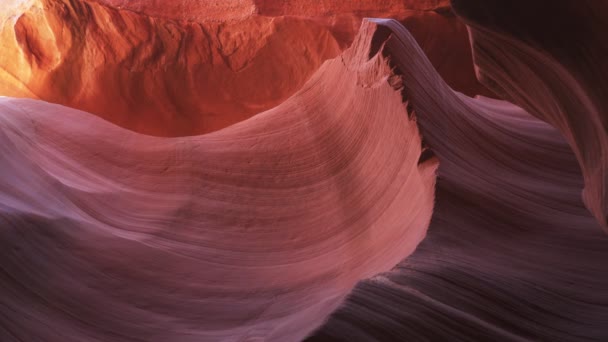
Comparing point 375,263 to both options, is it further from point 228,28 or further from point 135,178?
point 228,28

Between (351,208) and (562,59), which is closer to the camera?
(562,59)

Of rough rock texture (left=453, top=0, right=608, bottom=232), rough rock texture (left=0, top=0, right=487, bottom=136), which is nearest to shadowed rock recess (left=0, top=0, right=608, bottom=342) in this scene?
rough rock texture (left=453, top=0, right=608, bottom=232)

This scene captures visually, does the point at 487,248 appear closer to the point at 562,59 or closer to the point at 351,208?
the point at 351,208

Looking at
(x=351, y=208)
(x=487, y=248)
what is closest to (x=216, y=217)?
(x=351, y=208)

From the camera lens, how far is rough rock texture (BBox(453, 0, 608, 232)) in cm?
163

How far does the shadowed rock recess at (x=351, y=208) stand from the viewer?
196 centimetres

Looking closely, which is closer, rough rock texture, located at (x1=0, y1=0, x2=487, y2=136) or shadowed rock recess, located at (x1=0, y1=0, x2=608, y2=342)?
shadowed rock recess, located at (x1=0, y1=0, x2=608, y2=342)

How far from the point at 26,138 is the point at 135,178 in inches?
26.1

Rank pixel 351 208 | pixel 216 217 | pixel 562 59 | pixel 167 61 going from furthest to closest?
pixel 167 61 < pixel 216 217 < pixel 351 208 < pixel 562 59

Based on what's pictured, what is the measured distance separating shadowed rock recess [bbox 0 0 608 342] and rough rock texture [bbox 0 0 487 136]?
2.11m

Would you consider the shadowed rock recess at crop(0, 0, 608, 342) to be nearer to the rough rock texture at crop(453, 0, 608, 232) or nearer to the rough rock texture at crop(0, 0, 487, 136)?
the rough rock texture at crop(453, 0, 608, 232)

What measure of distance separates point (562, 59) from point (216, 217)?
2043 millimetres

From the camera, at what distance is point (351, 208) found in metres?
2.96

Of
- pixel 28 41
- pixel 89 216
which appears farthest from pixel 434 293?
pixel 28 41
